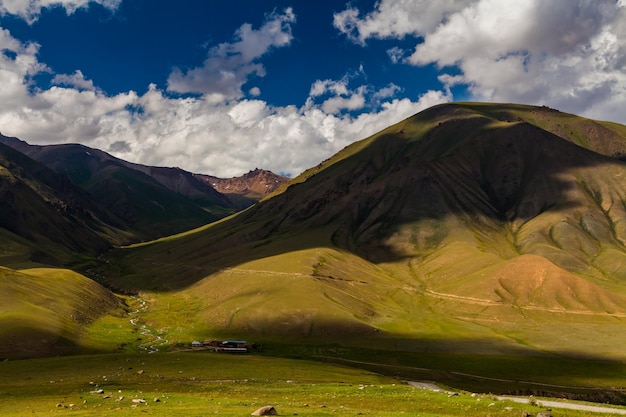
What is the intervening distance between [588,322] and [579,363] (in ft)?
223

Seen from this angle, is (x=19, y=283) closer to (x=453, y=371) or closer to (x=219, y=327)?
(x=219, y=327)

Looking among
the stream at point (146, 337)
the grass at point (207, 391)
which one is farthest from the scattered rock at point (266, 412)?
the stream at point (146, 337)

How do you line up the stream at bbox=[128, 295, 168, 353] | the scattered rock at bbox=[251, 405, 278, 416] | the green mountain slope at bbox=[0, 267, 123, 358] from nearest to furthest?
the scattered rock at bbox=[251, 405, 278, 416], the green mountain slope at bbox=[0, 267, 123, 358], the stream at bbox=[128, 295, 168, 353]

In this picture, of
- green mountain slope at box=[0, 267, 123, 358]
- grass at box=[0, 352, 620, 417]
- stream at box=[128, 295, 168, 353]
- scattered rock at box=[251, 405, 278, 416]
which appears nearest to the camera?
scattered rock at box=[251, 405, 278, 416]

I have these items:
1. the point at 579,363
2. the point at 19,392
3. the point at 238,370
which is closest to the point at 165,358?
the point at 238,370

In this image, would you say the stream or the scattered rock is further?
the stream

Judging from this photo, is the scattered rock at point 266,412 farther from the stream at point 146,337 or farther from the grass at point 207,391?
the stream at point 146,337

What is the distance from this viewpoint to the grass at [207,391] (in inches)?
1799

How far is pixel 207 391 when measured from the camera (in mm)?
67062

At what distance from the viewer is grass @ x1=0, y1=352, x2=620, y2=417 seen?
45.7 m

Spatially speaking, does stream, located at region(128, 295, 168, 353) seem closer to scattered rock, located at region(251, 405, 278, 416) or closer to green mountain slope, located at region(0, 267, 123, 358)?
green mountain slope, located at region(0, 267, 123, 358)

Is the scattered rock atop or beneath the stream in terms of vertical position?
atop

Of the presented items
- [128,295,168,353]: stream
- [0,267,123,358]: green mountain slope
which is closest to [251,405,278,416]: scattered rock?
[0,267,123,358]: green mountain slope

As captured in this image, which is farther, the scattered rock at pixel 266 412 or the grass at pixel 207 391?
the grass at pixel 207 391
